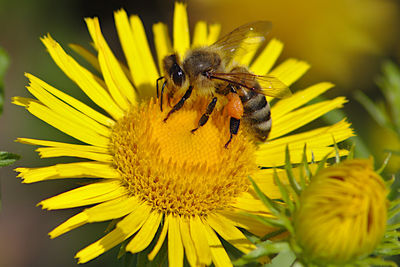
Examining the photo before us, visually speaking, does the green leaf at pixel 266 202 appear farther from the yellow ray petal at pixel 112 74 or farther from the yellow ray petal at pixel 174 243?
the yellow ray petal at pixel 112 74

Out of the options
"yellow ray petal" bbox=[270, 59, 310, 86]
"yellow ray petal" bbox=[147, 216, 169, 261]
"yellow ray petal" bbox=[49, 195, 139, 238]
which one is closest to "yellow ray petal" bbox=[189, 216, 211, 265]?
"yellow ray petal" bbox=[147, 216, 169, 261]

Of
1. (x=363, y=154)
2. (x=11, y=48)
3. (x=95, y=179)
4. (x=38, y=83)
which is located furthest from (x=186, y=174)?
(x=11, y=48)

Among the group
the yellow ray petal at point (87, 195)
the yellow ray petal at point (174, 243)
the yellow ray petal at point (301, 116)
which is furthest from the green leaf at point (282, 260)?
the yellow ray petal at point (87, 195)

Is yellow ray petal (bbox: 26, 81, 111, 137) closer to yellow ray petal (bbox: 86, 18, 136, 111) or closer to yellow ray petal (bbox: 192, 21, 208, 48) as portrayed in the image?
yellow ray petal (bbox: 86, 18, 136, 111)

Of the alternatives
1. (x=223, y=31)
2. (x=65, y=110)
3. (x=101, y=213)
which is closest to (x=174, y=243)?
(x=101, y=213)

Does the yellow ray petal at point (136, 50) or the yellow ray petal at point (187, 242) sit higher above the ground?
the yellow ray petal at point (136, 50)

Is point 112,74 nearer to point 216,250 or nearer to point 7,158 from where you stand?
point 7,158

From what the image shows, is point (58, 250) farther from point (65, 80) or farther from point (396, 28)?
point (396, 28)
